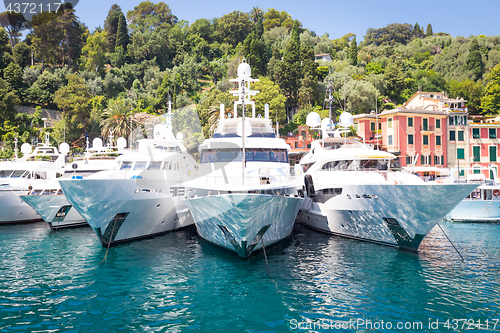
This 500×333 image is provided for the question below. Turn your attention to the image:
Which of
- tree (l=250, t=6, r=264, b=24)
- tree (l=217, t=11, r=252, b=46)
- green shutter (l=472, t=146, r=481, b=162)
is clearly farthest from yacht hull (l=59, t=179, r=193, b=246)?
tree (l=250, t=6, r=264, b=24)

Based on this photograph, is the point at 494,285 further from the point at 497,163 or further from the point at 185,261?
the point at 497,163

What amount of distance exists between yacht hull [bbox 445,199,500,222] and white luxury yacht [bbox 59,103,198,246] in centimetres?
2041

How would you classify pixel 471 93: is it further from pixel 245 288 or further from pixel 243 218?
pixel 245 288

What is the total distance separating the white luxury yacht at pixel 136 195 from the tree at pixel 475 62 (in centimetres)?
6811

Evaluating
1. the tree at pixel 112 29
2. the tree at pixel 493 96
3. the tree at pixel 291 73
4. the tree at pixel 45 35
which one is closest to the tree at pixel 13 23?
the tree at pixel 45 35

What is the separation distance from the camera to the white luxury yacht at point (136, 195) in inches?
597

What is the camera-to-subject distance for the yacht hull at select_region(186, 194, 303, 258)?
40.5 ft

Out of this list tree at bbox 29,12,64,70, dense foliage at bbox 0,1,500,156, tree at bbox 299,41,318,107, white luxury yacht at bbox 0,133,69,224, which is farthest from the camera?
tree at bbox 29,12,64,70

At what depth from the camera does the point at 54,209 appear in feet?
69.8

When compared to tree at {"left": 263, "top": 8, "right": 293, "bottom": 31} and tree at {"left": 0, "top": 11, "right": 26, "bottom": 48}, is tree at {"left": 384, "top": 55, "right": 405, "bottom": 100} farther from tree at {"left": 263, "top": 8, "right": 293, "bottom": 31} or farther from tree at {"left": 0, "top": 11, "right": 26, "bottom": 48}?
tree at {"left": 0, "top": 11, "right": 26, "bottom": 48}

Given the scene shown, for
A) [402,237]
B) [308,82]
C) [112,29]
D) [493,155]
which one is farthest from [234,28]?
[402,237]

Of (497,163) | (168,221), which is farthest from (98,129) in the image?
(497,163)

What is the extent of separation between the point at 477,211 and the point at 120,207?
25507 mm

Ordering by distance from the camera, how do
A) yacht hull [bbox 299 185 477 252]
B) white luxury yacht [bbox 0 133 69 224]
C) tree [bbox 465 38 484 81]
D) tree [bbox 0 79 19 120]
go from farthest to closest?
tree [bbox 465 38 484 81] < tree [bbox 0 79 19 120] < white luxury yacht [bbox 0 133 69 224] < yacht hull [bbox 299 185 477 252]
